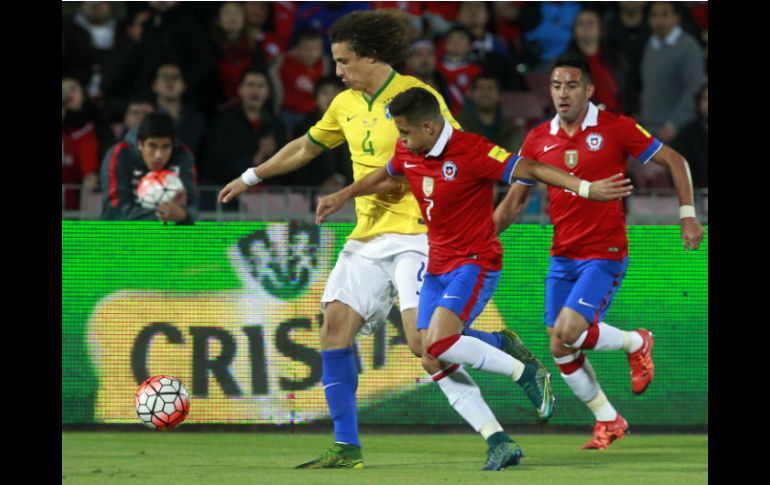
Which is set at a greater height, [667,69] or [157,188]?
[667,69]

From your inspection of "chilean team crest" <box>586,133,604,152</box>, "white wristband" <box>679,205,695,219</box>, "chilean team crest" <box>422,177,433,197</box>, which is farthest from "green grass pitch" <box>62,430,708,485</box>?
"chilean team crest" <box>586,133,604,152</box>

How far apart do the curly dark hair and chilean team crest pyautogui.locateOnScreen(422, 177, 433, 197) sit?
863 mm

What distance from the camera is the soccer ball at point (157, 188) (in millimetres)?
10359

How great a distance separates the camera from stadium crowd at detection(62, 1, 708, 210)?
42.4 feet

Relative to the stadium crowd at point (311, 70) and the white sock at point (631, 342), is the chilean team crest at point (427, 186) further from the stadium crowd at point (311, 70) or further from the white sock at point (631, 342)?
the stadium crowd at point (311, 70)

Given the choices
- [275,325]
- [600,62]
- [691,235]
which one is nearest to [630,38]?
[600,62]

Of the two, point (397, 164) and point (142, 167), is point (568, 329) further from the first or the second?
point (142, 167)

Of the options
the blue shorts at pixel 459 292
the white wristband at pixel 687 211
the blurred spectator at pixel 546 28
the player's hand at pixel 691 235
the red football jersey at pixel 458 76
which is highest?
the blurred spectator at pixel 546 28

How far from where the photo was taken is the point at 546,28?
47.8 ft

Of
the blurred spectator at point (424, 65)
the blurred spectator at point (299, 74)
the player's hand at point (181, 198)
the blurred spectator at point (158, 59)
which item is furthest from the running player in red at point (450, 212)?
the blurred spectator at point (299, 74)

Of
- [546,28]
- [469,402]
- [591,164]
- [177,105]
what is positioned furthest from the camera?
[546,28]

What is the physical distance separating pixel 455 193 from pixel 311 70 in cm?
656

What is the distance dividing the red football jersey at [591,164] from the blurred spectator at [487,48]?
471 cm

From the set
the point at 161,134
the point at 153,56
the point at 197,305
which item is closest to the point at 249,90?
the point at 153,56
